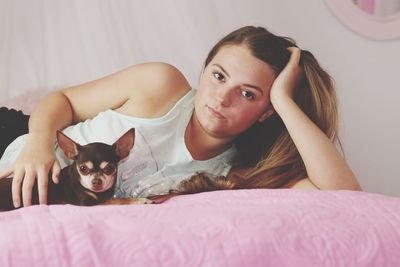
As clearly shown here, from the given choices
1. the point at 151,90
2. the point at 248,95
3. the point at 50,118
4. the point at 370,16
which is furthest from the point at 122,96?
the point at 370,16

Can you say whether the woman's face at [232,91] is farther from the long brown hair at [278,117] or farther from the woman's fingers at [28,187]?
the woman's fingers at [28,187]

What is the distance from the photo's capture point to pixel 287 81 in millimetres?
1401

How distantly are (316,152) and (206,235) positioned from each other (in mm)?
573

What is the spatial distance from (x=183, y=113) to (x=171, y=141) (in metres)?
0.08

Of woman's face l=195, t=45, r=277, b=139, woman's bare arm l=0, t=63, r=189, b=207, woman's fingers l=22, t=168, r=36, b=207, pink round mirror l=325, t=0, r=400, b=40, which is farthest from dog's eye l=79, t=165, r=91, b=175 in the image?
pink round mirror l=325, t=0, r=400, b=40

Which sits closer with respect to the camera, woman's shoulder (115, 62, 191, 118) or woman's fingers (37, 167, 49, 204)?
woman's fingers (37, 167, 49, 204)

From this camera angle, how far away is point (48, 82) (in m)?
1.68

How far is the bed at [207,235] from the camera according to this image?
766mm

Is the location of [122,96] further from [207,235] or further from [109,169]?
[207,235]

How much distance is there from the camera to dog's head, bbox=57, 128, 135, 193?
1.10m

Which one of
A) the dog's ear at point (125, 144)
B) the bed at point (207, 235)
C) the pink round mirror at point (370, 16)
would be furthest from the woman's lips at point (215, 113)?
the pink round mirror at point (370, 16)

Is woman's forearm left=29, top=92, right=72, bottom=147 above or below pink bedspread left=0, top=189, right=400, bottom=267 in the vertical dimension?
above

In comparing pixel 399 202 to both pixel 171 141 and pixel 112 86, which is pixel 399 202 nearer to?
pixel 171 141

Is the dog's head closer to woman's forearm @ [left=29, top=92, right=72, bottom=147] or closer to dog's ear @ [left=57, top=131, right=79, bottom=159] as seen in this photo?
dog's ear @ [left=57, top=131, right=79, bottom=159]
